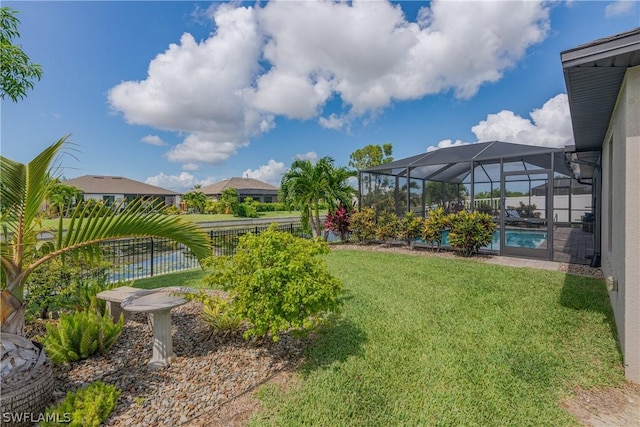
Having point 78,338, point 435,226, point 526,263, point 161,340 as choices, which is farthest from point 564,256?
point 78,338

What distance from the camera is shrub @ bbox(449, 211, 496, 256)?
922cm

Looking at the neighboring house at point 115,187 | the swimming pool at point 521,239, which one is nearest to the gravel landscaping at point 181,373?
the swimming pool at point 521,239

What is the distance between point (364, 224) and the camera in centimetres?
1215

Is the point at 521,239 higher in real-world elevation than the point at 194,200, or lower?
lower

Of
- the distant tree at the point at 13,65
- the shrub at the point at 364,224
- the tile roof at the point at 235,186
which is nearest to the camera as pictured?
the distant tree at the point at 13,65

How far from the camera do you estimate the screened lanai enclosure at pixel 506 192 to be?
9.12m

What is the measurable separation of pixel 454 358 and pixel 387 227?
334 inches

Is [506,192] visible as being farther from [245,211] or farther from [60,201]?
[245,211]

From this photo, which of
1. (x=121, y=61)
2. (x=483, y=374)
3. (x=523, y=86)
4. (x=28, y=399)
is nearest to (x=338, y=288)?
(x=483, y=374)

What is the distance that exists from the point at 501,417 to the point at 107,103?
14928 mm

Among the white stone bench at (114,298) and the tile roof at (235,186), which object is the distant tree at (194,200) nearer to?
the tile roof at (235,186)

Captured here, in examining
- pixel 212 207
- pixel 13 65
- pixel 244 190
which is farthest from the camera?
pixel 244 190

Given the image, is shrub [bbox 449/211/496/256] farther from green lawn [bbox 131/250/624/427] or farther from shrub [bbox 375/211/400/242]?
green lawn [bbox 131/250/624/427]

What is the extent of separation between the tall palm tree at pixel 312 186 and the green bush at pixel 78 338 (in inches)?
357
